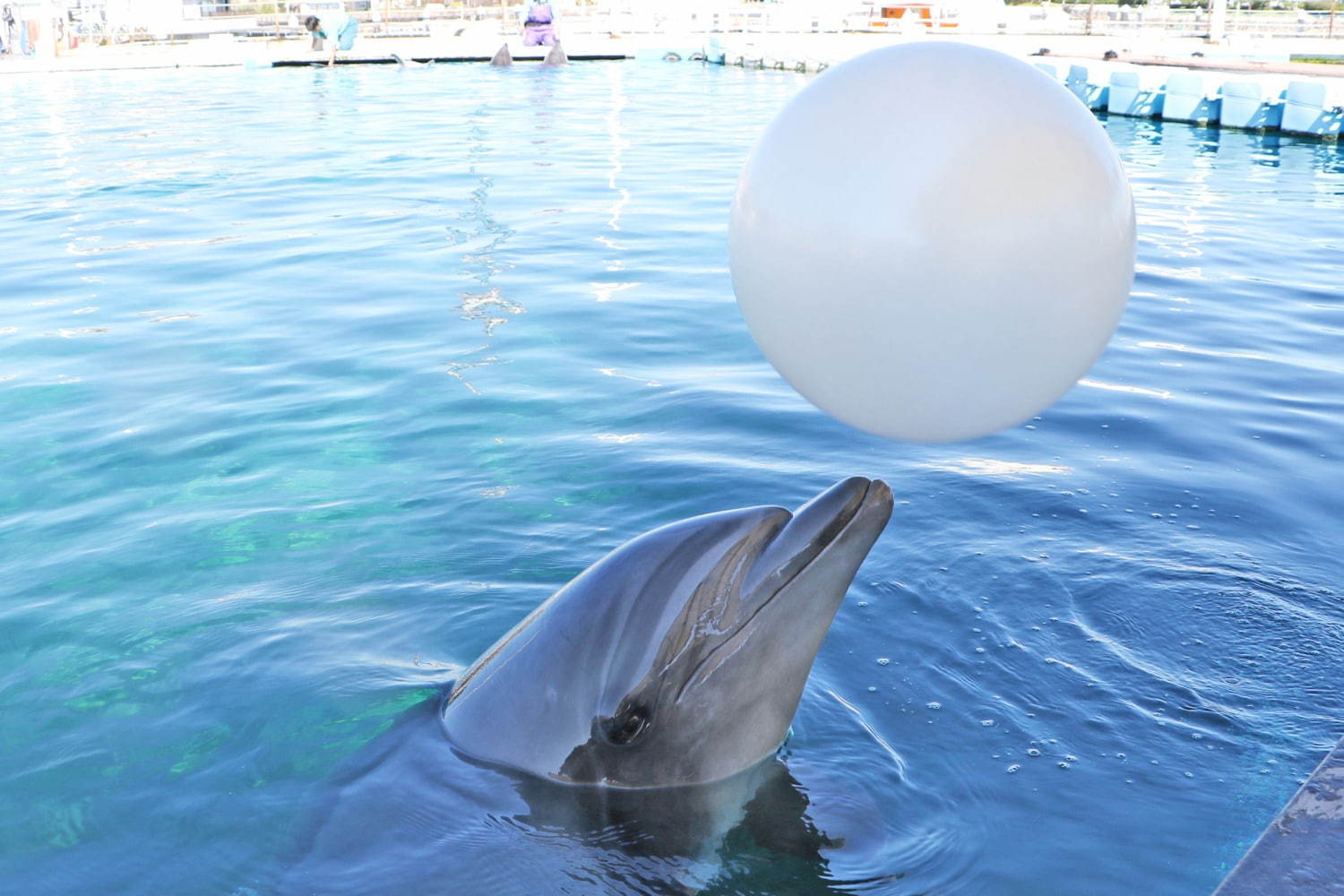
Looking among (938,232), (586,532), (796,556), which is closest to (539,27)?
(586,532)

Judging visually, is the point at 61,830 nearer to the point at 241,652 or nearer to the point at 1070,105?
the point at 241,652

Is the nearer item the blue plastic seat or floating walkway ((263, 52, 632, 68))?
the blue plastic seat

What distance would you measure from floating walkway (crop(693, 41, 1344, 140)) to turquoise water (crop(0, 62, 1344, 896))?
854 centimetres

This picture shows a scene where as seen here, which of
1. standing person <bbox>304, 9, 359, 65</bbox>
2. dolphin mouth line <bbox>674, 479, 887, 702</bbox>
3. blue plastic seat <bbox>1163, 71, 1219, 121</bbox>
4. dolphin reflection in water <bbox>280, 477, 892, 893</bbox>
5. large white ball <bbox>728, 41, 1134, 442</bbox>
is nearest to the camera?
large white ball <bbox>728, 41, 1134, 442</bbox>

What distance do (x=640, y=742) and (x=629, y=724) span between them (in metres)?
0.07

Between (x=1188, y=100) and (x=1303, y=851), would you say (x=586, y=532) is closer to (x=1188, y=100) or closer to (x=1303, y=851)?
(x=1303, y=851)

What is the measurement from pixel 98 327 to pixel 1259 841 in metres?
8.15

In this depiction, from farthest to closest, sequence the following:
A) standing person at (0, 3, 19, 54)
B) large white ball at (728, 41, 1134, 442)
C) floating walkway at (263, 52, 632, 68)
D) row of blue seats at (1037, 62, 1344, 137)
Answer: standing person at (0, 3, 19, 54), floating walkway at (263, 52, 632, 68), row of blue seats at (1037, 62, 1344, 137), large white ball at (728, 41, 1134, 442)

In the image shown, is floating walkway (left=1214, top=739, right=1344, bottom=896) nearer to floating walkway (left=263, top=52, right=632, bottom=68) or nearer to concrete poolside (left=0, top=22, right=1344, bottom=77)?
concrete poolside (left=0, top=22, right=1344, bottom=77)

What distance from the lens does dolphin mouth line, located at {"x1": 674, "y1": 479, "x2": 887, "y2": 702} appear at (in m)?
2.88

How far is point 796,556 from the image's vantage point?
2.94 m

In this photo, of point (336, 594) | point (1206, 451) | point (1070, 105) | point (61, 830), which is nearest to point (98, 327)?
point (336, 594)

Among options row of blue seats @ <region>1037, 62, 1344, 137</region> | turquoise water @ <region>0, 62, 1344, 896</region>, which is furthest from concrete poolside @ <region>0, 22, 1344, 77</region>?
turquoise water @ <region>0, 62, 1344, 896</region>

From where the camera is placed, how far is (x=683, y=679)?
10.1 ft
